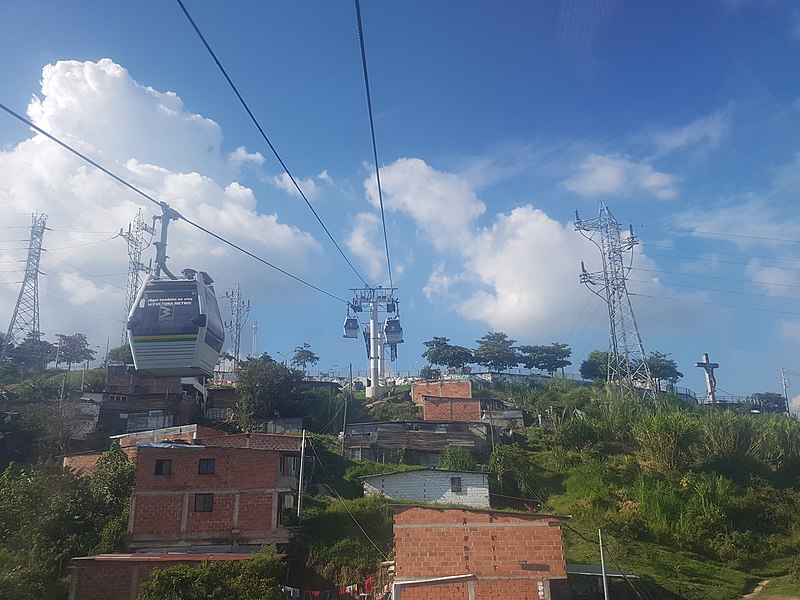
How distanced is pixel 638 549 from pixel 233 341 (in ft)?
126

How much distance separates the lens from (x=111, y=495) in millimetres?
20578

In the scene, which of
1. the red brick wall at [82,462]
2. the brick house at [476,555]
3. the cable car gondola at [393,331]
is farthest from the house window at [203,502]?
the cable car gondola at [393,331]

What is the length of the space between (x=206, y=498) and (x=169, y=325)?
5454 mm

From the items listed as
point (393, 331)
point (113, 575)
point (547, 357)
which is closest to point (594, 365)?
point (547, 357)

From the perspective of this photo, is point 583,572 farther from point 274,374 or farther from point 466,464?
point 274,374

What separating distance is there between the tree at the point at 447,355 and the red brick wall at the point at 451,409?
16.6m

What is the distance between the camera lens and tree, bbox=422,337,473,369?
160 ft

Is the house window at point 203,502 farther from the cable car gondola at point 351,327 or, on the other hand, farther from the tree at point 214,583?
the cable car gondola at point 351,327

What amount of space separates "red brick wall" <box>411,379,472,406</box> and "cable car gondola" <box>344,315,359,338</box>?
9.11 metres

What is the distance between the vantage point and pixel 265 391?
3183 cm

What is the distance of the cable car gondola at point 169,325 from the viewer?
19359 mm

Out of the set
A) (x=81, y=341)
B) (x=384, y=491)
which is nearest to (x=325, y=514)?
(x=384, y=491)

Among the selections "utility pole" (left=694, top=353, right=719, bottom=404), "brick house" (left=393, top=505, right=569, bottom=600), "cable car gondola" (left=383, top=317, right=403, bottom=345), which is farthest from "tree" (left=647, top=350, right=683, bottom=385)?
"brick house" (left=393, top=505, right=569, bottom=600)

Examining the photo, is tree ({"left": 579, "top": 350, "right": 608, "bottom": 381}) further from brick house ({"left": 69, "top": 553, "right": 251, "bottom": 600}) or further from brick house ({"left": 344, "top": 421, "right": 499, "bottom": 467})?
brick house ({"left": 69, "top": 553, "right": 251, "bottom": 600})
